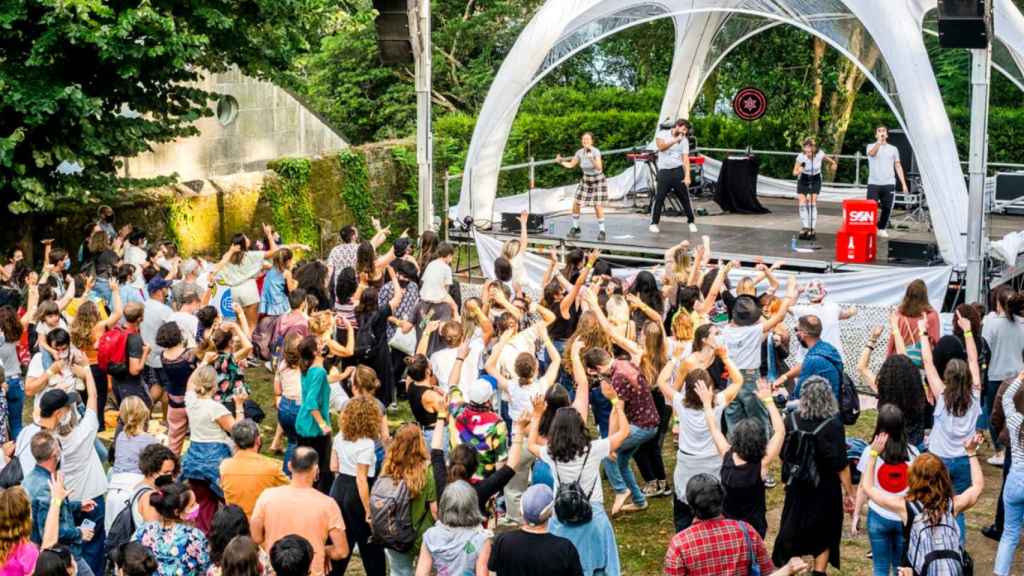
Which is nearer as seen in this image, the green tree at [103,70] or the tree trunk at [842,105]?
the green tree at [103,70]

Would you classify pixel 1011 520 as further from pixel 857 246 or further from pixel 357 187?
pixel 357 187

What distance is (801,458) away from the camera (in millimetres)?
7301

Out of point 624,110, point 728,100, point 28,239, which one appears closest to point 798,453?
point 28,239

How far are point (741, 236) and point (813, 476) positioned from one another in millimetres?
10544

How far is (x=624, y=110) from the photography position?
28.2 meters

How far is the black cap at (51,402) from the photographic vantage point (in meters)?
7.18

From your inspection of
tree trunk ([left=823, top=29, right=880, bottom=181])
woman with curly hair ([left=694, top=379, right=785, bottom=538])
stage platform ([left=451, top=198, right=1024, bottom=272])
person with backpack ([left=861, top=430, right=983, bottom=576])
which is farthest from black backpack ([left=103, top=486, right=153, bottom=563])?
tree trunk ([left=823, top=29, right=880, bottom=181])

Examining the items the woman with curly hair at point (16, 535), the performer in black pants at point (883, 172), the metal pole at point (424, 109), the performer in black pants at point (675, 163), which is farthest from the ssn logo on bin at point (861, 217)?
the woman with curly hair at point (16, 535)

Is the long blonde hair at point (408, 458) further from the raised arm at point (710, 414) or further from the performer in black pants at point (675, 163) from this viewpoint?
the performer in black pants at point (675, 163)

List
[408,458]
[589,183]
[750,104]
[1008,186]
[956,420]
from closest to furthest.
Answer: [408,458], [956,420], [589,183], [1008,186], [750,104]

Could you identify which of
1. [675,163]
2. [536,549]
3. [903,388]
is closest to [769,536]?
[903,388]

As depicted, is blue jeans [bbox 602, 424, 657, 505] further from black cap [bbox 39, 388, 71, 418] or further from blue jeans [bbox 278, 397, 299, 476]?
black cap [bbox 39, 388, 71, 418]

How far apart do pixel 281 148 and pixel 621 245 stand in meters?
6.99

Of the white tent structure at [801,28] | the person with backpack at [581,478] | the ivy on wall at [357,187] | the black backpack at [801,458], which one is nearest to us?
the person with backpack at [581,478]
